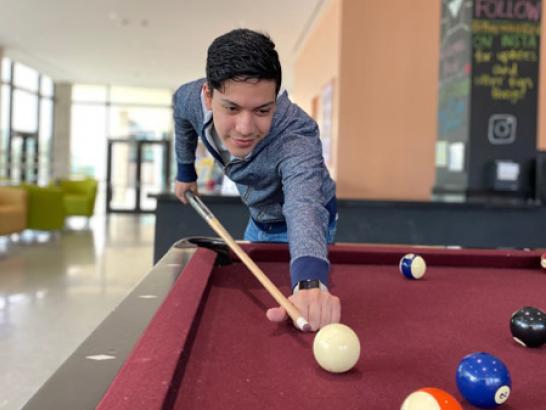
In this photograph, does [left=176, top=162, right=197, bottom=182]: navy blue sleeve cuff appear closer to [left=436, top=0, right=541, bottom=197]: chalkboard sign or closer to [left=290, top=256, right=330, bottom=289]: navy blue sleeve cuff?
[left=290, top=256, right=330, bottom=289]: navy blue sleeve cuff

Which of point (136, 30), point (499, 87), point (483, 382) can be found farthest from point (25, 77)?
point (483, 382)

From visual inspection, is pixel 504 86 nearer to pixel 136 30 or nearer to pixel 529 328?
pixel 529 328

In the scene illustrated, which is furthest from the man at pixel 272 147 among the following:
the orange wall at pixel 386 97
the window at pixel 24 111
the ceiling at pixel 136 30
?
the window at pixel 24 111

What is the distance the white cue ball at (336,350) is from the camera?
0.85m

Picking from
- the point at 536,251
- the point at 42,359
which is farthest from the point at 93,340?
the point at 42,359

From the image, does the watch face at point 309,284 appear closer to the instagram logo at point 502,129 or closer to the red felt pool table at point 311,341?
the red felt pool table at point 311,341

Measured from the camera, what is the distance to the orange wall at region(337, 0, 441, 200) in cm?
520

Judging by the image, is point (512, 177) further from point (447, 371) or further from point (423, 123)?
point (447, 371)

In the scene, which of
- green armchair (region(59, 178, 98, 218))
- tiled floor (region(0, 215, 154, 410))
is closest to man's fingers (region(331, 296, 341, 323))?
tiled floor (region(0, 215, 154, 410))

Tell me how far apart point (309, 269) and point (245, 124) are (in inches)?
15.3

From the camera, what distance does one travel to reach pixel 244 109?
1347mm

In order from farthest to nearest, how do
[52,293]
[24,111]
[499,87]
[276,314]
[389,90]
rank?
[24,111] → [389,90] → [499,87] → [52,293] → [276,314]

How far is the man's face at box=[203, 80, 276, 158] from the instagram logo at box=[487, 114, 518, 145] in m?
3.71

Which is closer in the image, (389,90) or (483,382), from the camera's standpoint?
(483,382)
